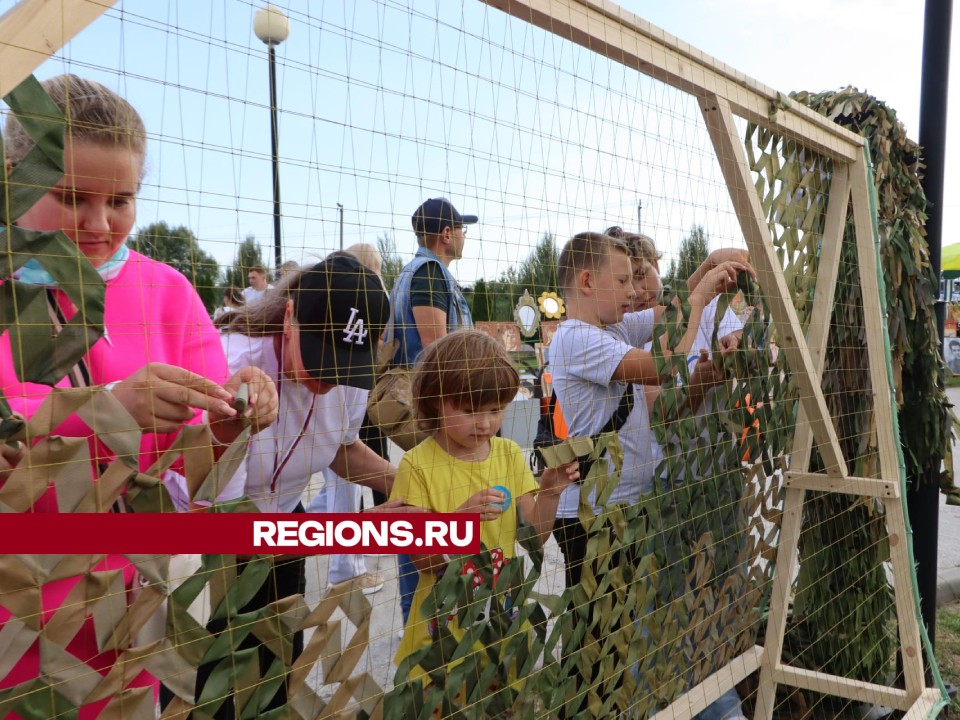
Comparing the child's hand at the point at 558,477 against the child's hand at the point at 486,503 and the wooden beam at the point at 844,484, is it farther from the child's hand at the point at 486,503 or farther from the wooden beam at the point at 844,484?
the wooden beam at the point at 844,484

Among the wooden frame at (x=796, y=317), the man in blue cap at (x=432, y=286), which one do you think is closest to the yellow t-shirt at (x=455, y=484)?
the man in blue cap at (x=432, y=286)

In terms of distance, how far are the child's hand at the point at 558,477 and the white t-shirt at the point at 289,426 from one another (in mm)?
442

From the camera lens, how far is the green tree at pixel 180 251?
1058 mm

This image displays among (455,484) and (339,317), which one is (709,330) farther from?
(339,317)

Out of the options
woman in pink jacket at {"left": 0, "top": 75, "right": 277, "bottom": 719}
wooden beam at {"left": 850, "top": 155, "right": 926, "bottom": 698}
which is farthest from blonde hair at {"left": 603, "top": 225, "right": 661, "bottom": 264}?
wooden beam at {"left": 850, "top": 155, "right": 926, "bottom": 698}

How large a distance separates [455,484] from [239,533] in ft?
2.19

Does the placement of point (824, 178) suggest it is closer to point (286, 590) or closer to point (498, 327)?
point (498, 327)

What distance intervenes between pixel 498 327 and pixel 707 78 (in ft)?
3.25

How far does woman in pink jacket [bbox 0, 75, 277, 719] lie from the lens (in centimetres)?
98

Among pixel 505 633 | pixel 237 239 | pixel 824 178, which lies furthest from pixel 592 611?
pixel 824 178

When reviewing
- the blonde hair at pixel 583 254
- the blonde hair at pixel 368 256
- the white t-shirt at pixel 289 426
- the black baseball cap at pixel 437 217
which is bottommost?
the white t-shirt at pixel 289 426

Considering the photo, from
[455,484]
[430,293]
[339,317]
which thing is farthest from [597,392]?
[339,317]

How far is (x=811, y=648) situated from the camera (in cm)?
293

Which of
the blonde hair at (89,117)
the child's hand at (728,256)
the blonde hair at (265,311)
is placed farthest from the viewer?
the child's hand at (728,256)
